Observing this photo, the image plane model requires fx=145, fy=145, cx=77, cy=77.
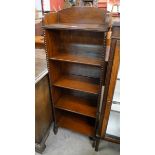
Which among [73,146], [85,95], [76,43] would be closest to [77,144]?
[73,146]

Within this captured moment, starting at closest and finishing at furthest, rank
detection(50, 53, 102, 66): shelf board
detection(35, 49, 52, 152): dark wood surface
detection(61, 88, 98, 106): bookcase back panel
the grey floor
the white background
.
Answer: the white background → detection(50, 53, 102, 66): shelf board → detection(35, 49, 52, 152): dark wood surface → the grey floor → detection(61, 88, 98, 106): bookcase back panel

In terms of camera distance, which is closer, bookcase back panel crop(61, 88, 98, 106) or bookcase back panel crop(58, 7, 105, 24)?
bookcase back panel crop(58, 7, 105, 24)

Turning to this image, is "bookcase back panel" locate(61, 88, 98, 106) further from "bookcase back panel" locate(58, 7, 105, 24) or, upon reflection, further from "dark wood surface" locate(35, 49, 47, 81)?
"bookcase back panel" locate(58, 7, 105, 24)

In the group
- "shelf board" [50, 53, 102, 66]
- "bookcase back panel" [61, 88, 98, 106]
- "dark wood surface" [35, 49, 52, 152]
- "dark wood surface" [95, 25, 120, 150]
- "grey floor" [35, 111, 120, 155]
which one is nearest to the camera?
"dark wood surface" [95, 25, 120, 150]

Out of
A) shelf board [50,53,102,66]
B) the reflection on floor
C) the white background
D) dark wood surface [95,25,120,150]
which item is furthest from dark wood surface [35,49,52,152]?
the white background

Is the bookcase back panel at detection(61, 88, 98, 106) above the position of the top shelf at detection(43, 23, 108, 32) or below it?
below

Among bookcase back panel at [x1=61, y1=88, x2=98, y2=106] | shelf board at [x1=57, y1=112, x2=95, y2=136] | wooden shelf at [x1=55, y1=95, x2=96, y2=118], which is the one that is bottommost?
shelf board at [x1=57, y1=112, x2=95, y2=136]

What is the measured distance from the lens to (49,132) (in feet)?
6.35

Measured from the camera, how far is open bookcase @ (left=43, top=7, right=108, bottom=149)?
138 cm
